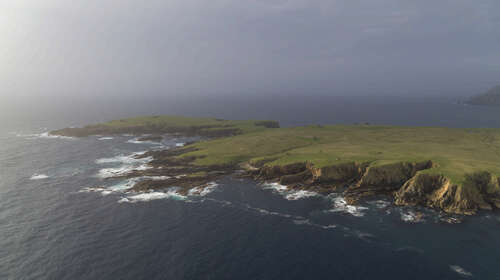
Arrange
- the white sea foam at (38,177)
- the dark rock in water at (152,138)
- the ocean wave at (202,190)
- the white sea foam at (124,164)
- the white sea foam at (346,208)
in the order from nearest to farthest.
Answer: the white sea foam at (346,208), the ocean wave at (202,190), the white sea foam at (38,177), the white sea foam at (124,164), the dark rock in water at (152,138)

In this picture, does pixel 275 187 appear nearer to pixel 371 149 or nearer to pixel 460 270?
pixel 371 149

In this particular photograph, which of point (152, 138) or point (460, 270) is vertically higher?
point (152, 138)

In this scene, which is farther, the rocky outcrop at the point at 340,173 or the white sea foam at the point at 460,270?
the rocky outcrop at the point at 340,173

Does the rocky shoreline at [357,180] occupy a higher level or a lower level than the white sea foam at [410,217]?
higher

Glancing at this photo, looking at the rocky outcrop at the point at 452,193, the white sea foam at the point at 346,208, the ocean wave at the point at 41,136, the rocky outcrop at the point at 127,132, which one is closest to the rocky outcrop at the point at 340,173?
the white sea foam at the point at 346,208

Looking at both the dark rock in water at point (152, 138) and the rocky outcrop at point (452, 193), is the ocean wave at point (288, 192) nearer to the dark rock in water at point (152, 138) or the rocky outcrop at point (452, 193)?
the rocky outcrop at point (452, 193)

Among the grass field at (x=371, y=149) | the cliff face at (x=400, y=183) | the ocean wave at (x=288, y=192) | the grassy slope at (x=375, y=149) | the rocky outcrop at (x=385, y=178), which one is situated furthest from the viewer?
the grassy slope at (x=375, y=149)

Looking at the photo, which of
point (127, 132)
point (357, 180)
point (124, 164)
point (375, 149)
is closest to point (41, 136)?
point (127, 132)
